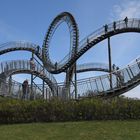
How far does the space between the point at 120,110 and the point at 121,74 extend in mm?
13798

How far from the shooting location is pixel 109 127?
17359 mm

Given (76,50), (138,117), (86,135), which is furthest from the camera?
(76,50)

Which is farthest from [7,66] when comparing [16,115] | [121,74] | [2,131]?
[2,131]

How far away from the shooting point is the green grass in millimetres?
15406

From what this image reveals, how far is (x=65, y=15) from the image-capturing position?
183ft

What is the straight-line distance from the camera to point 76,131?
653 inches

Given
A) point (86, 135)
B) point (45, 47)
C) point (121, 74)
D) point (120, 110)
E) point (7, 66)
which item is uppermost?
point (45, 47)

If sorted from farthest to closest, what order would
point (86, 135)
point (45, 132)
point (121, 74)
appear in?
point (121, 74)
point (45, 132)
point (86, 135)

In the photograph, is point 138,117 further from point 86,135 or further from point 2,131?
point 2,131

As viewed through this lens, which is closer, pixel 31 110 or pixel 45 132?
pixel 45 132

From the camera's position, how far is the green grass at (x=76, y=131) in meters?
15.4

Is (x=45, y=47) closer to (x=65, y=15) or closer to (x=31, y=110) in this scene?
(x=65, y=15)

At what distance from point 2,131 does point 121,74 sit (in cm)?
1816

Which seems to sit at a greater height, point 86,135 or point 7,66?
point 7,66
